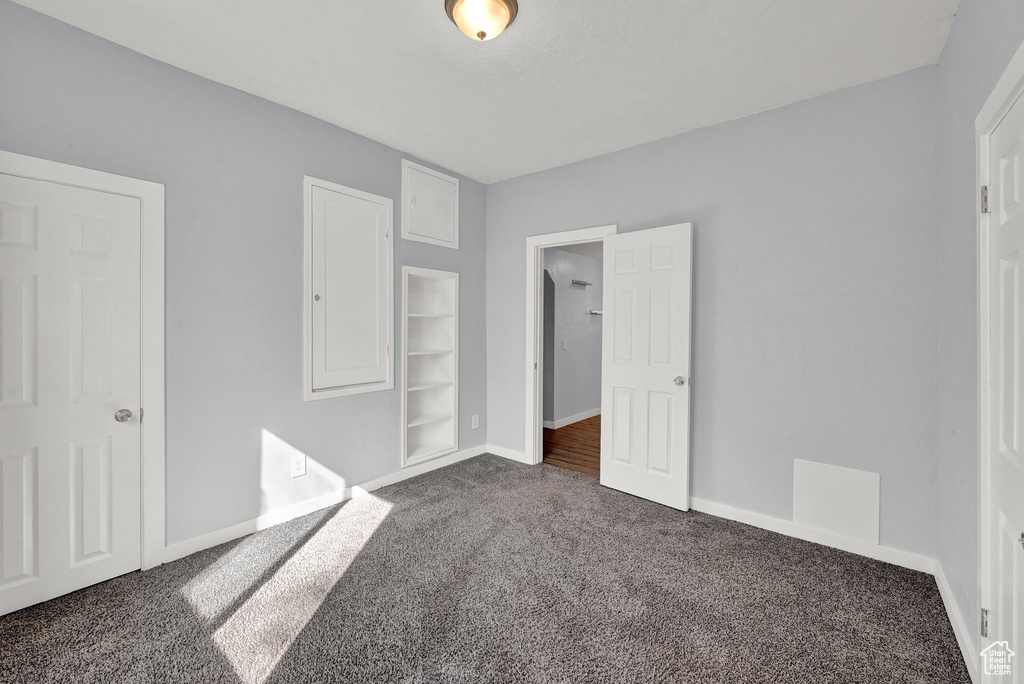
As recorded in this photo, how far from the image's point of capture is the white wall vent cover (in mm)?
2525

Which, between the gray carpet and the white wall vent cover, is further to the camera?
the white wall vent cover

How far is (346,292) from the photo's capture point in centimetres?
323

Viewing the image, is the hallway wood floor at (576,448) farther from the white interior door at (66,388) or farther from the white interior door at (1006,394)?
the white interior door at (66,388)

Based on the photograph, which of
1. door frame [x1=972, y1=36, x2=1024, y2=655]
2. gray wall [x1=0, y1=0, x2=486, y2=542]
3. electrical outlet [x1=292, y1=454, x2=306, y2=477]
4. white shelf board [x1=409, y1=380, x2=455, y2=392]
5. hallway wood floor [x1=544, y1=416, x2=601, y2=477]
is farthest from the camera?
hallway wood floor [x1=544, y1=416, x2=601, y2=477]

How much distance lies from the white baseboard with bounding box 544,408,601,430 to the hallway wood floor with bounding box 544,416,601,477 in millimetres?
72

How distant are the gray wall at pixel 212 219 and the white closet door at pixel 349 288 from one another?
13 cm

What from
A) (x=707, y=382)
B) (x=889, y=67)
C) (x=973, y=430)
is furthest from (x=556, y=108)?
(x=973, y=430)

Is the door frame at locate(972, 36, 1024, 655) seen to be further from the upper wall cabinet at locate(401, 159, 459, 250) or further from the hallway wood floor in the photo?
the upper wall cabinet at locate(401, 159, 459, 250)

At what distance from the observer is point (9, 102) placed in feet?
6.48

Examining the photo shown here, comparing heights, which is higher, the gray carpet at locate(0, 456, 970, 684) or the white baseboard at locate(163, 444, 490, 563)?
the white baseboard at locate(163, 444, 490, 563)

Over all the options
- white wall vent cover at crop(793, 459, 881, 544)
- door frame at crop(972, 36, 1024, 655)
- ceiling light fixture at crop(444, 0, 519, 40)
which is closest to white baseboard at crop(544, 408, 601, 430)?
white wall vent cover at crop(793, 459, 881, 544)

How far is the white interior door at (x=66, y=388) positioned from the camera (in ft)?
6.51

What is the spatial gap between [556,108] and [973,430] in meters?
2.67

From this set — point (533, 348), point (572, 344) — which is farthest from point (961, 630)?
point (572, 344)
